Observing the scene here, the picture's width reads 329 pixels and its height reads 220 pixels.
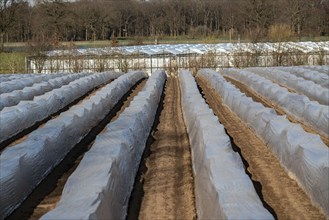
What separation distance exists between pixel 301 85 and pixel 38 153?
11.3 meters

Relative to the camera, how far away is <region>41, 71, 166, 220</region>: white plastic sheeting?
512 cm

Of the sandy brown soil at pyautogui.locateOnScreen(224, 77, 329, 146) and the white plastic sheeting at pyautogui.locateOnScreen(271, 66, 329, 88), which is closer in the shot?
the sandy brown soil at pyautogui.locateOnScreen(224, 77, 329, 146)

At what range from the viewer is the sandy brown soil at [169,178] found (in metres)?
6.29

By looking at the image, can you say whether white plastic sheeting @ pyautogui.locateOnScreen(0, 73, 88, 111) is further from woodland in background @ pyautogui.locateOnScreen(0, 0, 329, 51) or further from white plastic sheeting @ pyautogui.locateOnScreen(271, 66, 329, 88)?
woodland in background @ pyautogui.locateOnScreen(0, 0, 329, 51)

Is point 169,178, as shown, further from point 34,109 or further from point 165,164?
point 34,109

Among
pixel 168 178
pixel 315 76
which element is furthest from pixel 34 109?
pixel 315 76

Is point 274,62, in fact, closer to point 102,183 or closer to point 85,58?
point 85,58

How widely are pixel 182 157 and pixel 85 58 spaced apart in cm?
2437

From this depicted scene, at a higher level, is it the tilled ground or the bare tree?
the bare tree

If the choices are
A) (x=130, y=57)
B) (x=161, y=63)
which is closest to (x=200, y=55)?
(x=161, y=63)

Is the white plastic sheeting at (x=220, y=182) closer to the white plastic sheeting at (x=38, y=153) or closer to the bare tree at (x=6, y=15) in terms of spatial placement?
the white plastic sheeting at (x=38, y=153)

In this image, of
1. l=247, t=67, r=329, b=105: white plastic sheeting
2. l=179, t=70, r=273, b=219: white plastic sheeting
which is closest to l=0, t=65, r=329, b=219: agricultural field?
l=179, t=70, r=273, b=219: white plastic sheeting

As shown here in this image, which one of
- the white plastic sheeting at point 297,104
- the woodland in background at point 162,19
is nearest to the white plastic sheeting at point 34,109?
the white plastic sheeting at point 297,104

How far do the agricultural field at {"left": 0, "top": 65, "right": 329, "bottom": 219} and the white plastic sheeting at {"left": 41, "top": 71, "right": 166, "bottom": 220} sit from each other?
19 millimetres
